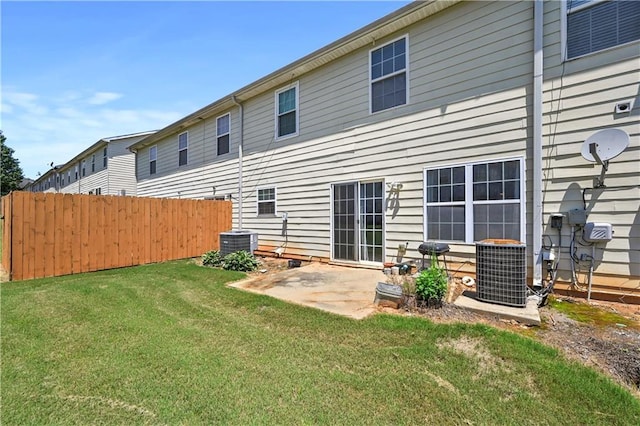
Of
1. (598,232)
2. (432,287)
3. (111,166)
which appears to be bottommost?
(432,287)

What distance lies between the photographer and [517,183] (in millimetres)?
5105

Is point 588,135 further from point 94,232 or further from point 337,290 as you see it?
point 94,232

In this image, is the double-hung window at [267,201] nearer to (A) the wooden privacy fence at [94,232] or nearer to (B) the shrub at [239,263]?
(A) the wooden privacy fence at [94,232]

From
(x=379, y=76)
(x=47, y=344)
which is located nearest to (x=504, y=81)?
(x=379, y=76)

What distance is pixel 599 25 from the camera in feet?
15.1

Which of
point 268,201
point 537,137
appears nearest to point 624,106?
point 537,137

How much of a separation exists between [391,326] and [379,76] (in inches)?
218

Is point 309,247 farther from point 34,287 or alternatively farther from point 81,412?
point 81,412

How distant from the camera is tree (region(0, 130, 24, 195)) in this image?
40.1 meters

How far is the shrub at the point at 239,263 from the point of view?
7.59m

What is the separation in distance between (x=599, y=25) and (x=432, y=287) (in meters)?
4.60

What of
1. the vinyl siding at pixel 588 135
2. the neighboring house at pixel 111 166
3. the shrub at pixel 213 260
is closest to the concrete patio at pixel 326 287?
the shrub at pixel 213 260

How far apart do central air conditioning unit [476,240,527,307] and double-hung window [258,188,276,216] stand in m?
6.37

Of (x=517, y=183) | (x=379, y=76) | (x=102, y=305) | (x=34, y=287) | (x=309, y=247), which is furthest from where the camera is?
(x=309, y=247)
